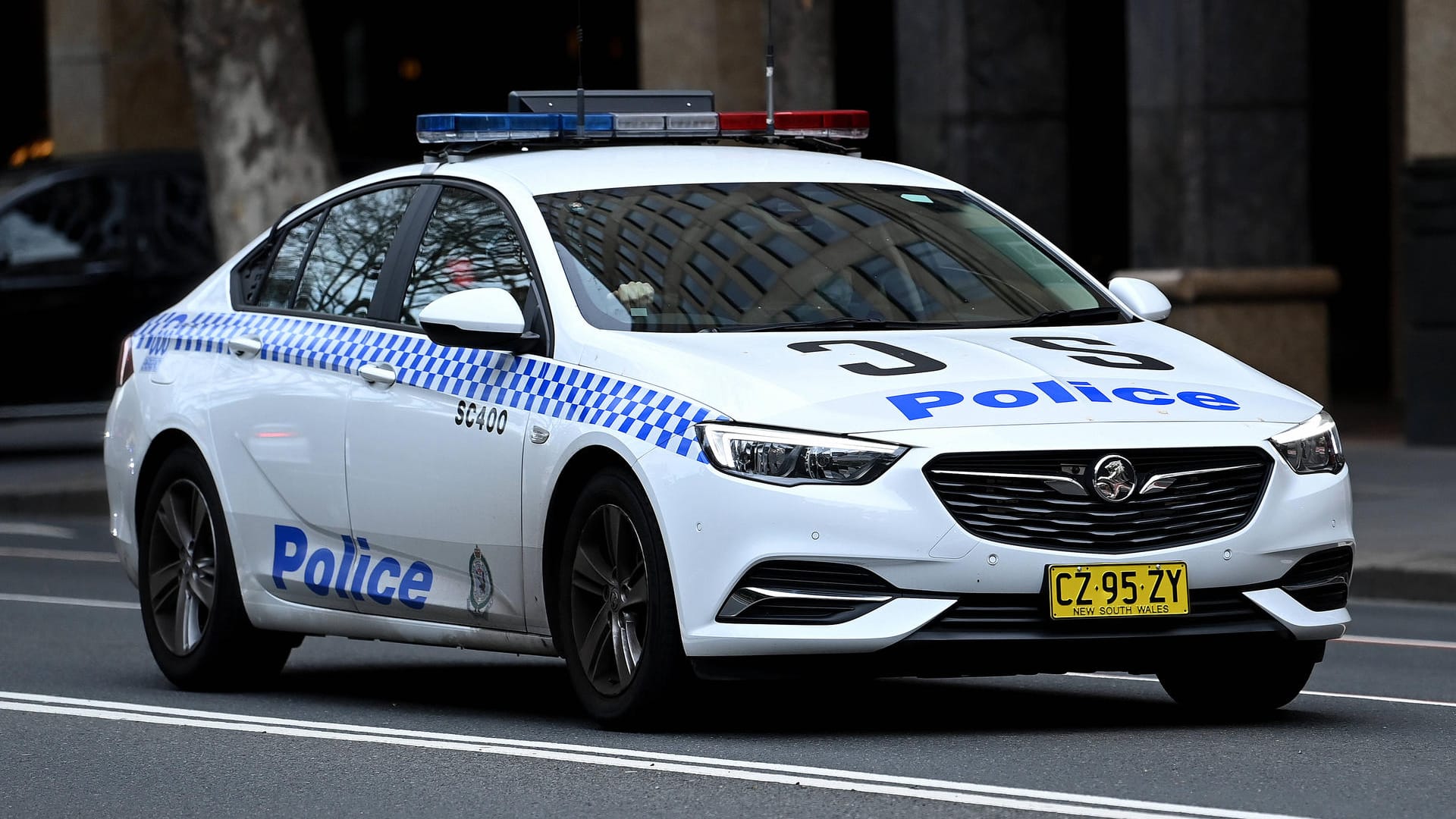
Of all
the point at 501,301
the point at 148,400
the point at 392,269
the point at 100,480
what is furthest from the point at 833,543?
the point at 100,480

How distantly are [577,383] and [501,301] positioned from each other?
1.19ft

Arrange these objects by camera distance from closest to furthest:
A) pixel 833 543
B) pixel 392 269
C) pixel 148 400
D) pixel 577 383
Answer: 1. pixel 833 543
2. pixel 577 383
3. pixel 392 269
4. pixel 148 400

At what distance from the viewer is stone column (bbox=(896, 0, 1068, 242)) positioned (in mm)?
21016

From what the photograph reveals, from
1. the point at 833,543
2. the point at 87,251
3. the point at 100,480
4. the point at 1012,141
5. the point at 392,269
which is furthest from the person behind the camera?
the point at 1012,141

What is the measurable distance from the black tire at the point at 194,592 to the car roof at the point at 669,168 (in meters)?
1.41

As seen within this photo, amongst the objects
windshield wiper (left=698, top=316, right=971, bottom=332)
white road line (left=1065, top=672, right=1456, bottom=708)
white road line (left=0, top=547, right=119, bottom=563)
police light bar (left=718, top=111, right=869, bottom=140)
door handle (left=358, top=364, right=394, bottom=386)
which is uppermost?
police light bar (left=718, top=111, right=869, bottom=140)

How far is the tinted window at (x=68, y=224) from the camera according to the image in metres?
19.5

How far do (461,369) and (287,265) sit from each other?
149cm

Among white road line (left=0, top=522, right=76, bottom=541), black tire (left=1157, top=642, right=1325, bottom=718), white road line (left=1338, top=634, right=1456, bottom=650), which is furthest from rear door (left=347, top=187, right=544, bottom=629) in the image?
white road line (left=0, top=522, right=76, bottom=541)

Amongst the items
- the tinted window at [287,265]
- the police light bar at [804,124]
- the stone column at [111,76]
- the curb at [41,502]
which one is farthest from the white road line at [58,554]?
the stone column at [111,76]

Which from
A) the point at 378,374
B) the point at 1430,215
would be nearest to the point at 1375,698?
the point at 378,374

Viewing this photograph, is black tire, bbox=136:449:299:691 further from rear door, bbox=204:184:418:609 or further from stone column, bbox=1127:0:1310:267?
stone column, bbox=1127:0:1310:267

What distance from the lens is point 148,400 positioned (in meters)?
9.36

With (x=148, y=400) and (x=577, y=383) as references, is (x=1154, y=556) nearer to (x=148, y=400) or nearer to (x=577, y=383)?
(x=577, y=383)
